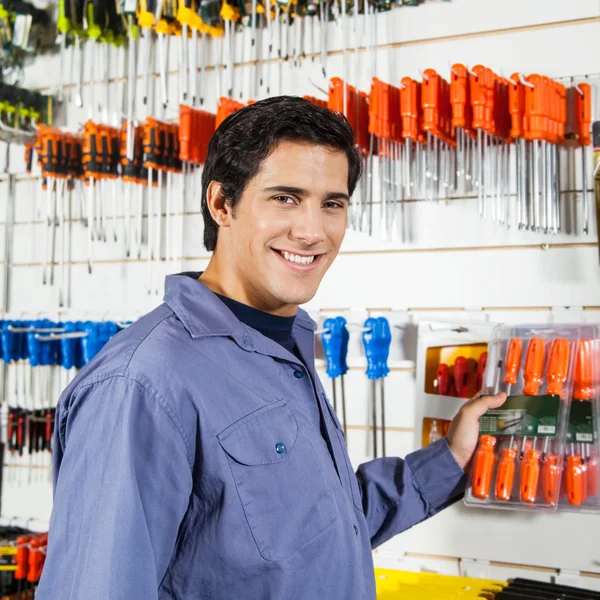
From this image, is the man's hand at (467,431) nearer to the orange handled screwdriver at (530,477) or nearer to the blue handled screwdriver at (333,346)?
the orange handled screwdriver at (530,477)

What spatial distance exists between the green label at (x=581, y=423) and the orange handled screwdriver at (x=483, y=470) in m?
0.27

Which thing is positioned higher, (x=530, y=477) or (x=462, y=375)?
(x=462, y=375)

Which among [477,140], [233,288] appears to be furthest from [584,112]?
[233,288]

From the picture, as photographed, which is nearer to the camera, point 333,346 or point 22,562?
point 333,346

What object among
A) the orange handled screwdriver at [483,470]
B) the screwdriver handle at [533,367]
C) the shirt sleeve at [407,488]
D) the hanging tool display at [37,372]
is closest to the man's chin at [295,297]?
the shirt sleeve at [407,488]

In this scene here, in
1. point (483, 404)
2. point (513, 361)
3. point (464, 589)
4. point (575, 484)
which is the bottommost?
point (464, 589)

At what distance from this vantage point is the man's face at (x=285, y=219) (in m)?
1.44

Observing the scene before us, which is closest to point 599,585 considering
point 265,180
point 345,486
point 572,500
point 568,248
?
point 572,500

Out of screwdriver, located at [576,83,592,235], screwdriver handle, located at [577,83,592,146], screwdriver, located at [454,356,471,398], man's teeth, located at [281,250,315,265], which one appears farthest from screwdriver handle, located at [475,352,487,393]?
man's teeth, located at [281,250,315,265]

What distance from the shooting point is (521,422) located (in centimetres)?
204

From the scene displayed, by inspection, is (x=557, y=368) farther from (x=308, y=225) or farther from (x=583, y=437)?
(x=308, y=225)

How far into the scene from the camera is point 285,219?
1.45 metres

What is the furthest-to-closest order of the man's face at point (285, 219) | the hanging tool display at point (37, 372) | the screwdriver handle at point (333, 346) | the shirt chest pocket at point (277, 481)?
the hanging tool display at point (37, 372) < the screwdriver handle at point (333, 346) < the man's face at point (285, 219) < the shirt chest pocket at point (277, 481)

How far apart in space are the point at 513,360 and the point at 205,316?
111 centimetres
